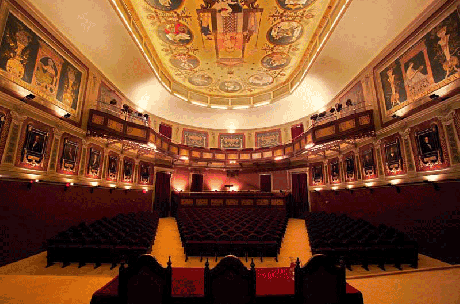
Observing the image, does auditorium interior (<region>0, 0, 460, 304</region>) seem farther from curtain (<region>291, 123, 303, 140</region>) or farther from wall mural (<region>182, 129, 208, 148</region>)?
wall mural (<region>182, 129, 208, 148</region>)

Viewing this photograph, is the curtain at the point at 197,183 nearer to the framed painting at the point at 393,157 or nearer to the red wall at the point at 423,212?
the red wall at the point at 423,212

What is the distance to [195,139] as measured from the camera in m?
18.3

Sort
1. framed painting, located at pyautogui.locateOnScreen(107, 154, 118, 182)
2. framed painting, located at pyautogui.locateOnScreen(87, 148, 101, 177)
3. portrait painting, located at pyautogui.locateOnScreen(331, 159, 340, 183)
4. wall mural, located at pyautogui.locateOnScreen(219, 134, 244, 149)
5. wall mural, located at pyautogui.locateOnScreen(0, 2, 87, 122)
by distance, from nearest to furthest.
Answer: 1. wall mural, located at pyautogui.locateOnScreen(0, 2, 87, 122)
2. framed painting, located at pyautogui.locateOnScreen(87, 148, 101, 177)
3. framed painting, located at pyautogui.locateOnScreen(107, 154, 118, 182)
4. portrait painting, located at pyautogui.locateOnScreen(331, 159, 340, 183)
5. wall mural, located at pyautogui.locateOnScreen(219, 134, 244, 149)

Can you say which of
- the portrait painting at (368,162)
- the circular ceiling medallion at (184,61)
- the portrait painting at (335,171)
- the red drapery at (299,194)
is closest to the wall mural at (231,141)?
the red drapery at (299,194)

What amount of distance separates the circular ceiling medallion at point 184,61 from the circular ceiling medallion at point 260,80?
4430mm

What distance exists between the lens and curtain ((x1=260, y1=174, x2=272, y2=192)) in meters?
17.4

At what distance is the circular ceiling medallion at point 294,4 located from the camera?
9312 mm

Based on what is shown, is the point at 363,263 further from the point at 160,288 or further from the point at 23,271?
the point at 23,271

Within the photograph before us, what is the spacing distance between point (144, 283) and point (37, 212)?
6991 millimetres

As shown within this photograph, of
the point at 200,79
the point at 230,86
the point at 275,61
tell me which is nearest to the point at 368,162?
the point at 275,61

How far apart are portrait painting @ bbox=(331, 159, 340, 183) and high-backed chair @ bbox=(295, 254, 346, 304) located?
10675 mm

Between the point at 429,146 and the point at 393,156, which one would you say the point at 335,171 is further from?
the point at 429,146

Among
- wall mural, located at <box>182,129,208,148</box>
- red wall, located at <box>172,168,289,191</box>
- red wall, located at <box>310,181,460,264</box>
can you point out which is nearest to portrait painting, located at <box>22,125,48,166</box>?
red wall, located at <box>172,168,289,191</box>

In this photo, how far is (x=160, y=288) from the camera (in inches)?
85.4
